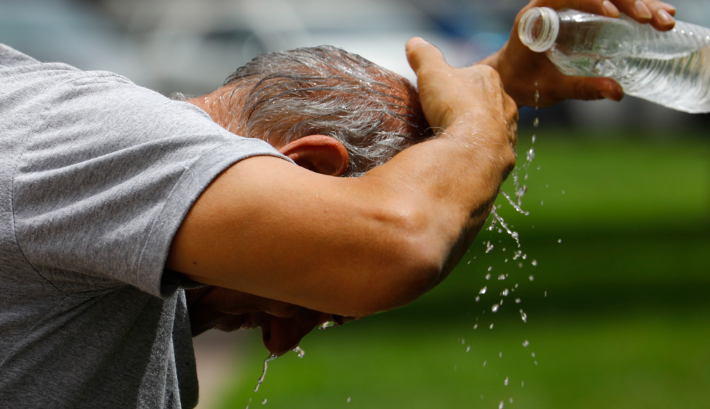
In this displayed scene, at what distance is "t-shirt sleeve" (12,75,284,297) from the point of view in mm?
1076

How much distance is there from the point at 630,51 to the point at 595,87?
8.9 inches

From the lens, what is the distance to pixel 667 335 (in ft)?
17.7

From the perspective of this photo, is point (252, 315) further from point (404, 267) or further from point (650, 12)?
point (650, 12)

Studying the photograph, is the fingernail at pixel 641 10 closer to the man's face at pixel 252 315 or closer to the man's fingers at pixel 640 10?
the man's fingers at pixel 640 10

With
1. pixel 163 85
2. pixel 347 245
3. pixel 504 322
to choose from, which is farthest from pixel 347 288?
pixel 163 85

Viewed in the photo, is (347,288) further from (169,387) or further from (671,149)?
(671,149)

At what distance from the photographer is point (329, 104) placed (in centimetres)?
159

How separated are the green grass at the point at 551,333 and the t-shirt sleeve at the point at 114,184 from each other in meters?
3.42

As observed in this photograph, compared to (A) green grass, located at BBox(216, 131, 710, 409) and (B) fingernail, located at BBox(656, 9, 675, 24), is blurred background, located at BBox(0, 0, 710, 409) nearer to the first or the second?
(A) green grass, located at BBox(216, 131, 710, 409)

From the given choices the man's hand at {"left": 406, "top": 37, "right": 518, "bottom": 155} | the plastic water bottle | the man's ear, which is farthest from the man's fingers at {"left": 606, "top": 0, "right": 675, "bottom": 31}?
the man's ear

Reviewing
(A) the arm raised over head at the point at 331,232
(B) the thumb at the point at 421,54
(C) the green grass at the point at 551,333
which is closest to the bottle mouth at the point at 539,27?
(B) the thumb at the point at 421,54

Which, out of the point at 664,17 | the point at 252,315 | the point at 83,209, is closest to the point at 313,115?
the point at 83,209

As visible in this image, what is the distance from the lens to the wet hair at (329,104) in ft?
5.09

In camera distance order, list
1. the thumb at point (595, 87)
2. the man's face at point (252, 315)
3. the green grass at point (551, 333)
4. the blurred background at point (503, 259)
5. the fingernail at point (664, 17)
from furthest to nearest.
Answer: the blurred background at point (503, 259) → the green grass at point (551, 333) → the thumb at point (595, 87) → the fingernail at point (664, 17) → the man's face at point (252, 315)
